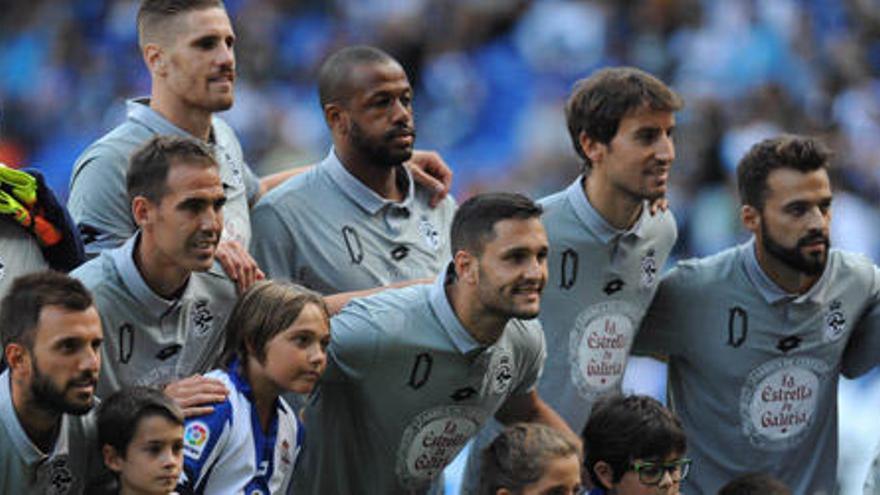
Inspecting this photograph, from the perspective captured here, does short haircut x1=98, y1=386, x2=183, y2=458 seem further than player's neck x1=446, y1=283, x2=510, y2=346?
No

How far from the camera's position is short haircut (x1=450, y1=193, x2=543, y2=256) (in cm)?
755

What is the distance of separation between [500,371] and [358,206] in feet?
2.94

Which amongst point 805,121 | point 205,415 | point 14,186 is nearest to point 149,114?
point 14,186

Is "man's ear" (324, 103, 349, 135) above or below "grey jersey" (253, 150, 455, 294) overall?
above

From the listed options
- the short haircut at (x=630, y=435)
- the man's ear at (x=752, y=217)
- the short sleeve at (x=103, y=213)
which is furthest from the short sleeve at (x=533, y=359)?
the short sleeve at (x=103, y=213)

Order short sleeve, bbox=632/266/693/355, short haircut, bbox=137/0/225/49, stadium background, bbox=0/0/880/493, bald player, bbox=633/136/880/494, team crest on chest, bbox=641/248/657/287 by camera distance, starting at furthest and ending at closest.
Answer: stadium background, bbox=0/0/880/493 < short sleeve, bbox=632/266/693/355 < team crest on chest, bbox=641/248/657/287 < bald player, bbox=633/136/880/494 < short haircut, bbox=137/0/225/49

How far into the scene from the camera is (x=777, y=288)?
8305mm

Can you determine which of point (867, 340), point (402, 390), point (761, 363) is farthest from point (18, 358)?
point (867, 340)

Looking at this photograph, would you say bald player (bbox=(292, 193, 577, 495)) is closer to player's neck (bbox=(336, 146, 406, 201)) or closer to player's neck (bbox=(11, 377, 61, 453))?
player's neck (bbox=(336, 146, 406, 201))

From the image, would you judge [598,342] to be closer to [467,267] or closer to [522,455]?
[467,267]

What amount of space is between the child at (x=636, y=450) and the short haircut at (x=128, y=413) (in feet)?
4.73

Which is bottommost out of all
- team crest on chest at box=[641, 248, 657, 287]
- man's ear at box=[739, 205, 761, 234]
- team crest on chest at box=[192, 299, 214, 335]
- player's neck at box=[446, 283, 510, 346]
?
team crest on chest at box=[192, 299, 214, 335]

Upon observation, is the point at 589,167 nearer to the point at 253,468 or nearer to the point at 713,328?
the point at 713,328

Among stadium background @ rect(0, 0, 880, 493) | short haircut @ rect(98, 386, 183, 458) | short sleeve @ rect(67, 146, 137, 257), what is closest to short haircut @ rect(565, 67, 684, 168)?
short sleeve @ rect(67, 146, 137, 257)
